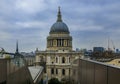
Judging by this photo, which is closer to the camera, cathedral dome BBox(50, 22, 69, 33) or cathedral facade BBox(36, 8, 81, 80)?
cathedral facade BBox(36, 8, 81, 80)

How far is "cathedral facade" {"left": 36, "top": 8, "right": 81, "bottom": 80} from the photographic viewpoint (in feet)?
511

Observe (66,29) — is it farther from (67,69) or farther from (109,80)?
(109,80)

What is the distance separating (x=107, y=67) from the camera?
18.8m

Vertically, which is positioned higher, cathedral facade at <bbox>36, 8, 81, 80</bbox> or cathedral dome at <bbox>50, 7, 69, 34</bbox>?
cathedral dome at <bbox>50, 7, 69, 34</bbox>

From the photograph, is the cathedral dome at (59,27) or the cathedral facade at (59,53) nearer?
the cathedral facade at (59,53)

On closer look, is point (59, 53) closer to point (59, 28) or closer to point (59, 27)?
point (59, 28)

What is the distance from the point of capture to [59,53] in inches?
6156

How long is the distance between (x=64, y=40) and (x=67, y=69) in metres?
11.7

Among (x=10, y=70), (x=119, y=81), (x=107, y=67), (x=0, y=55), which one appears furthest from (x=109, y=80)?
(x=0, y=55)

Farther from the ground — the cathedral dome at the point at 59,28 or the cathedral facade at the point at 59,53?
the cathedral dome at the point at 59,28

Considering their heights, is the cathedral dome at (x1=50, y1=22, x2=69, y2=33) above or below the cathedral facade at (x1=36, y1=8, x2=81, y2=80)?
above

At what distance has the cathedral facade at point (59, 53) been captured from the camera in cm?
15588

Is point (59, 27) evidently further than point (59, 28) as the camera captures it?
Yes

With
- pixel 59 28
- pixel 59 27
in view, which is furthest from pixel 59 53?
pixel 59 27
